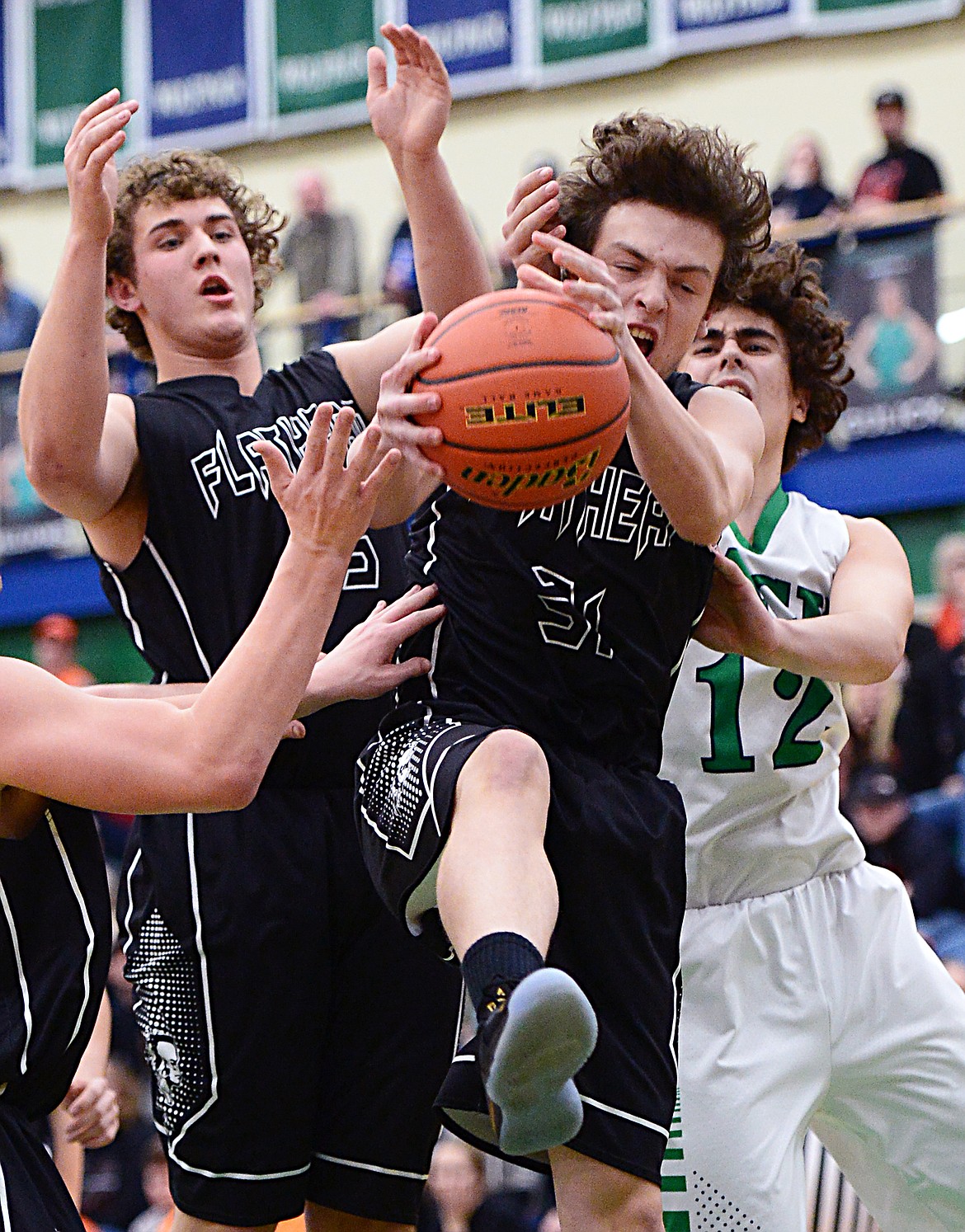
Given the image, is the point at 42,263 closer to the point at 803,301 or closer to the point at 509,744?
the point at 803,301

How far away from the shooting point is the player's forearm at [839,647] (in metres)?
4.08

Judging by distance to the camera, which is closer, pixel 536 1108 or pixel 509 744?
pixel 536 1108

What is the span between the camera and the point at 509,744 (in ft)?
11.3

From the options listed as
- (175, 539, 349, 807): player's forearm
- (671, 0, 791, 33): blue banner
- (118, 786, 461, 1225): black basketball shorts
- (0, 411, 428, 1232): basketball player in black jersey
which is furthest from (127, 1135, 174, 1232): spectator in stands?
(671, 0, 791, 33): blue banner

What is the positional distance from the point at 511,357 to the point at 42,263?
15.4m

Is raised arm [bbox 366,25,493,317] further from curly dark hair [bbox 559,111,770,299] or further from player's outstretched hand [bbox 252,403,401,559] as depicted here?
player's outstretched hand [bbox 252,403,401,559]

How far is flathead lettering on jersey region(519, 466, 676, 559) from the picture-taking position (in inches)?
146

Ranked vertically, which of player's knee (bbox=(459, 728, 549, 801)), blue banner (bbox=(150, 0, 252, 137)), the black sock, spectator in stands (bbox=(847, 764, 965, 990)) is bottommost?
spectator in stands (bbox=(847, 764, 965, 990))

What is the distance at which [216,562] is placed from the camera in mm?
4262

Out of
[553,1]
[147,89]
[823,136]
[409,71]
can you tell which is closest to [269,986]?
[409,71]

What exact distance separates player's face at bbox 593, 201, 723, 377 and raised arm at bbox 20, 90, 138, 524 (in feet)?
3.37

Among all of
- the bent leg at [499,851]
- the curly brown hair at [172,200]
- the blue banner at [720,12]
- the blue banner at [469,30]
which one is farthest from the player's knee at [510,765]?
the blue banner at [469,30]

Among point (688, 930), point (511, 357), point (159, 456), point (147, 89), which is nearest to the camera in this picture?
point (511, 357)

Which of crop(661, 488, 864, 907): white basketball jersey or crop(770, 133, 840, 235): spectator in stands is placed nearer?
crop(661, 488, 864, 907): white basketball jersey
